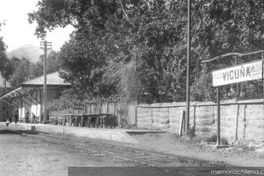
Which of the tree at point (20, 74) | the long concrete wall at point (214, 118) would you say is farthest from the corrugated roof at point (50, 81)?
the tree at point (20, 74)

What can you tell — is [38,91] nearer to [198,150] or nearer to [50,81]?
[50,81]

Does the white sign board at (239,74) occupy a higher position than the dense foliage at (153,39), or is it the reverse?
the dense foliage at (153,39)

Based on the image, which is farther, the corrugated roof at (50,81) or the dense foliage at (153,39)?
the corrugated roof at (50,81)

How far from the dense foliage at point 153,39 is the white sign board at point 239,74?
7.26ft

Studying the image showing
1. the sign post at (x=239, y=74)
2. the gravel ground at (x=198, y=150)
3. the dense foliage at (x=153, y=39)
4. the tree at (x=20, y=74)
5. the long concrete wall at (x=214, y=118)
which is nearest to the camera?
the gravel ground at (x=198, y=150)

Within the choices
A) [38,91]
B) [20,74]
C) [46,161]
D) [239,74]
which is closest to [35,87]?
[38,91]

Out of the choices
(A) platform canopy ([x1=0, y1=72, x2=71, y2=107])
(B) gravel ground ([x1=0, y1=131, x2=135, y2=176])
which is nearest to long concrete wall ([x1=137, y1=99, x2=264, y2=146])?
Result: (B) gravel ground ([x1=0, y1=131, x2=135, y2=176])

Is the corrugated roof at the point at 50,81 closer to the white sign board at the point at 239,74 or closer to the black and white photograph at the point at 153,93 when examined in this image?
the black and white photograph at the point at 153,93

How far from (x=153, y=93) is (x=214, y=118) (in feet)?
40.4

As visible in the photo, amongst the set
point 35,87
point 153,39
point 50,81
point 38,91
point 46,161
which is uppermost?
point 153,39

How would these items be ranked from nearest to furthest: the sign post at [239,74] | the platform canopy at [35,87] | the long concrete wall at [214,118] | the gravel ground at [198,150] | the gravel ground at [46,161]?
1. the gravel ground at [46,161]
2. the gravel ground at [198,150]
3. the sign post at [239,74]
4. the long concrete wall at [214,118]
5. the platform canopy at [35,87]

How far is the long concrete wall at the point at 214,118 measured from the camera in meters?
17.1

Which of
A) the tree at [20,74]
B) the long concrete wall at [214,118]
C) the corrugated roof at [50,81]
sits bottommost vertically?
the long concrete wall at [214,118]

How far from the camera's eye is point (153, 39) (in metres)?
32.1
